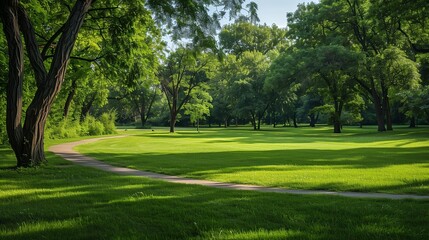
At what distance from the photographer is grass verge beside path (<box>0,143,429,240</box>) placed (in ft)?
17.9

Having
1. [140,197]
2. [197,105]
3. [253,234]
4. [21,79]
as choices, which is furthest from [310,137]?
[253,234]

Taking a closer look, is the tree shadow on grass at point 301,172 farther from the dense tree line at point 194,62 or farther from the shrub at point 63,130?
the shrub at point 63,130

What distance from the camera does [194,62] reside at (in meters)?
13.9

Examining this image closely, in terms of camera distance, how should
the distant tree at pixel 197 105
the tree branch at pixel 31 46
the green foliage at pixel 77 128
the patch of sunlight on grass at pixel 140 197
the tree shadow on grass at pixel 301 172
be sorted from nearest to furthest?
the patch of sunlight on grass at pixel 140 197
the tree shadow on grass at pixel 301 172
the tree branch at pixel 31 46
the green foliage at pixel 77 128
the distant tree at pixel 197 105

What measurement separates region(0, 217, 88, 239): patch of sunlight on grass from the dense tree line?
770 cm

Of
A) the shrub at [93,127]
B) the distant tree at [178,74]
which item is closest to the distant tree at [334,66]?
the distant tree at [178,74]

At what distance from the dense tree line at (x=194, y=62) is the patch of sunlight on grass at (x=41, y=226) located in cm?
770

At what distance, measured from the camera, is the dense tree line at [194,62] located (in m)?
13.3

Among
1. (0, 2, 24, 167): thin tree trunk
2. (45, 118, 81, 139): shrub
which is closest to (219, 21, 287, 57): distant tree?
(45, 118, 81, 139): shrub

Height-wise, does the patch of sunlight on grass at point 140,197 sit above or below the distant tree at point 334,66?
below

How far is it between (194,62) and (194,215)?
8349 millimetres

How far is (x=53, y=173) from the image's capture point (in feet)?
41.2

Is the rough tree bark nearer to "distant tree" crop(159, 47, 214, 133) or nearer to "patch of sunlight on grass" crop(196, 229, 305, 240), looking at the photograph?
"patch of sunlight on grass" crop(196, 229, 305, 240)

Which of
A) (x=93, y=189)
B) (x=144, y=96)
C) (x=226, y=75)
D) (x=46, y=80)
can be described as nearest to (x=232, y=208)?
(x=93, y=189)
